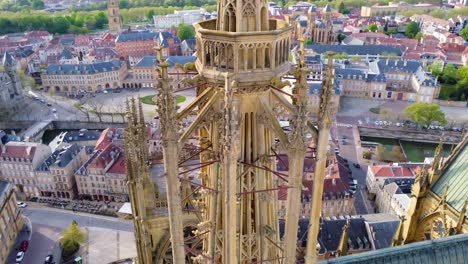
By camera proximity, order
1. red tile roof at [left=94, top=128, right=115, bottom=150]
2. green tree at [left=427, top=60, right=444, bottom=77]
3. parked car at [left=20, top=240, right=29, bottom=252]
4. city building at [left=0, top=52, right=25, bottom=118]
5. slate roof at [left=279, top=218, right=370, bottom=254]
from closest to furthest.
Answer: slate roof at [left=279, top=218, right=370, bottom=254] < parked car at [left=20, top=240, right=29, bottom=252] < red tile roof at [left=94, top=128, right=115, bottom=150] < city building at [left=0, top=52, right=25, bottom=118] < green tree at [left=427, top=60, right=444, bottom=77]

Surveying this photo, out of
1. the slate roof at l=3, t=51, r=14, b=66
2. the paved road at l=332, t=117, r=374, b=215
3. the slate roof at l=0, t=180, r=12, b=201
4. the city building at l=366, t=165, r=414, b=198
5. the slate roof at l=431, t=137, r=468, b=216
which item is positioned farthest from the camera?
the slate roof at l=3, t=51, r=14, b=66

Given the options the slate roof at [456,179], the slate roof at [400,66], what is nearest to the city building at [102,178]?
the slate roof at [456,179]

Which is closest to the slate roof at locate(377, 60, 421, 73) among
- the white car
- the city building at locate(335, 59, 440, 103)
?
the city building at locate(335, 59, 440, 103)

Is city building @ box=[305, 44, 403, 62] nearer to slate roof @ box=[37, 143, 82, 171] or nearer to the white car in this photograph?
slate roof @ box=[37, 143, 82, 171]

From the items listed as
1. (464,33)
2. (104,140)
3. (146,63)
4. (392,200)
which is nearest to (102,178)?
(104,140)

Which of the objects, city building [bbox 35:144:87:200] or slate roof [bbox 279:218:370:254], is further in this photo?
city building [bbox 35:144:87:200]

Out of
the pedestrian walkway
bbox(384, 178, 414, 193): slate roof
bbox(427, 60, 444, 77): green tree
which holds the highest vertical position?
bbox(427, 60, 444, 77): green tree

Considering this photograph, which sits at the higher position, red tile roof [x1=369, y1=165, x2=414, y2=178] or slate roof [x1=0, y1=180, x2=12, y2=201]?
slate roof [x1=0, y1=180, x2=12, y2=201]
